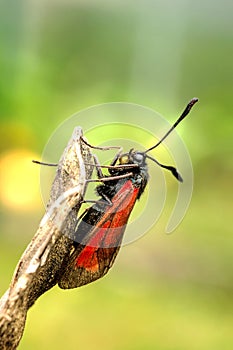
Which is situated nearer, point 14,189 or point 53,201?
point 53,201

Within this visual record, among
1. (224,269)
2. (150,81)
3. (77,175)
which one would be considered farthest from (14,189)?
(77,175)

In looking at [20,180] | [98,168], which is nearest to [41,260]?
[98,168]

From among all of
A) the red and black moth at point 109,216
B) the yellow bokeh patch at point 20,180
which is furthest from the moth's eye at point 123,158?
the yellow bokeh patch at point 20,180

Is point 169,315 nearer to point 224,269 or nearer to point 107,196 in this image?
point 224,269

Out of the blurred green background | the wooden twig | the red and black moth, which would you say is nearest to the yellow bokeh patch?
the blurred green background

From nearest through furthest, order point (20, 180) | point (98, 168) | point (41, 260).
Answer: point (41, 260) < point (98, 168) < point (20, 180)

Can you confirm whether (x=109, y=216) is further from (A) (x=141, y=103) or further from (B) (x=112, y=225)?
(A) (x=141, y=103)
